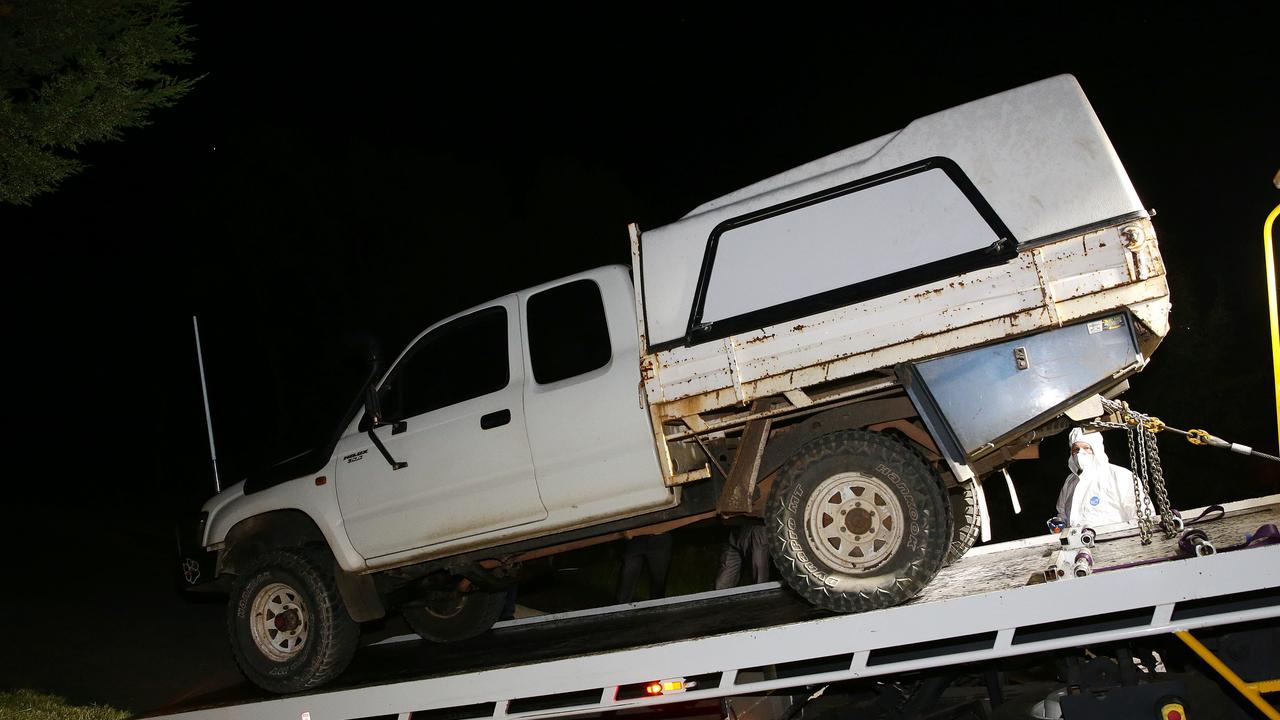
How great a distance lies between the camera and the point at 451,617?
6934mm

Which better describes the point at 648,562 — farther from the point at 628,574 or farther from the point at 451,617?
the point at 451,617

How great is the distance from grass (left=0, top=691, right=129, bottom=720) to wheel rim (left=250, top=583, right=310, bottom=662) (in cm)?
244

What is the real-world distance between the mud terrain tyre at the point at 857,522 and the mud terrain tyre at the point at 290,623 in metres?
2.81

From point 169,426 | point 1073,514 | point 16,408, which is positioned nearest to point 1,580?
point 169,426

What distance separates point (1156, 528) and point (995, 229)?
217cm

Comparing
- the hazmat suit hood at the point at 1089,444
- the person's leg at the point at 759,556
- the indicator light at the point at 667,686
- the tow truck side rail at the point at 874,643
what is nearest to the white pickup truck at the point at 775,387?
the tow truck side rail at the point at 874,643

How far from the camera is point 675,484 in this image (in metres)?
4.92

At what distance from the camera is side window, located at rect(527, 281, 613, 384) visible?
5.29 meters

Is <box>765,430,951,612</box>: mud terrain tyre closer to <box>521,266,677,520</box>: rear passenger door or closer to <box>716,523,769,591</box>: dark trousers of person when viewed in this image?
<box>521,266,677,520</box>: rear passenger door

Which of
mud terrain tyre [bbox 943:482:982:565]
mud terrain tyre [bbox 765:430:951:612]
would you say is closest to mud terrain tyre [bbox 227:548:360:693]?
mud terrain tyre [bbox 765:430:951:612]

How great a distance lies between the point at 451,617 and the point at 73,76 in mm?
4714

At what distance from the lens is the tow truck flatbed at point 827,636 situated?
3.61 meters

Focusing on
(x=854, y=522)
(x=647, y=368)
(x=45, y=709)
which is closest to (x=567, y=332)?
(x=647, y=368)

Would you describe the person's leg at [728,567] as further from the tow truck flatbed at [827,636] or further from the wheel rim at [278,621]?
the wheel rim at [278,621]
